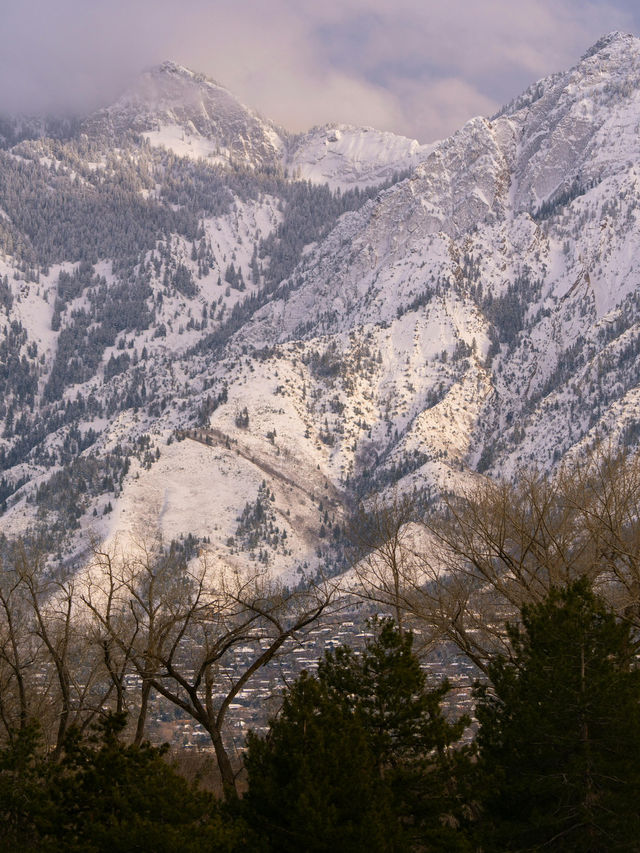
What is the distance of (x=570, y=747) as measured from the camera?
30.9 metres

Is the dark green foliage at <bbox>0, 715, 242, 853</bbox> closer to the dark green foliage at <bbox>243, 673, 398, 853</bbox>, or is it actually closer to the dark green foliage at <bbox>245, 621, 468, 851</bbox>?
the dark green foliage at <bbox>243, 673, 398, 853</bbox>

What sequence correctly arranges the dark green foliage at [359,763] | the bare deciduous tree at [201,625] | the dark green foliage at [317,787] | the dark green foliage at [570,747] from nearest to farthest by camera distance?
1. the dark green foliage at [317,787]
2. the dark green foliage at [359,763]
3. the dark green foliage at [570,747]
4. the bare deciduous tree at [201,625]

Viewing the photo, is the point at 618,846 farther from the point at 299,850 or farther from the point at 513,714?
the point at 299,850

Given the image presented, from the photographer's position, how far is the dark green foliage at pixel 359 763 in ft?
88.4

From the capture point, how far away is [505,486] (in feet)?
164

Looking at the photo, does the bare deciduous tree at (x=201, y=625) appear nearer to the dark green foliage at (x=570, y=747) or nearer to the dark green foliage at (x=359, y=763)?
the dark green foliage at (x=359, y=763)

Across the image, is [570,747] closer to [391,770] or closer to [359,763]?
[391,770]

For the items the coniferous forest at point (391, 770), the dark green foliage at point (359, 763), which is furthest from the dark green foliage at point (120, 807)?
the dark green foliage at point (359, 763)

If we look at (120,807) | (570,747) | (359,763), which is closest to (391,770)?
(359,763)

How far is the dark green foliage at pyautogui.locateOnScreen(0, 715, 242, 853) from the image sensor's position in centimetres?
2495

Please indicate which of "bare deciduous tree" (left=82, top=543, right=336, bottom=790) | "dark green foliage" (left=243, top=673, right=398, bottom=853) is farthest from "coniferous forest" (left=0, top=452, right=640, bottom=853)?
"bare deciduous tree" (left=82, top=543, right=336, bottom=790)

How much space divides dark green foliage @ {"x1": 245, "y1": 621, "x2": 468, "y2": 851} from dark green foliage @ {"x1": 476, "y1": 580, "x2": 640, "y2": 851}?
1.72 m

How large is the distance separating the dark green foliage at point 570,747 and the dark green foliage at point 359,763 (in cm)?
172

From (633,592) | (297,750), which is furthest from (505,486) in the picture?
(297,750)
